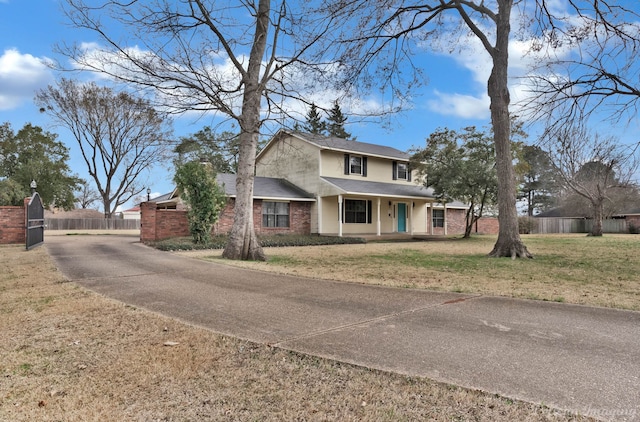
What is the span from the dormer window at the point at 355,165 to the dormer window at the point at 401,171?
271 centimetres

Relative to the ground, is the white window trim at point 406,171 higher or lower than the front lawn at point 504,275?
→ higher

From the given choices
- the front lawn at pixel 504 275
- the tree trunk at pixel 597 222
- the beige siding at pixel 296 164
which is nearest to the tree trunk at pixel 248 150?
the front lawn at pixel 504 275

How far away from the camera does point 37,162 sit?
123 feet

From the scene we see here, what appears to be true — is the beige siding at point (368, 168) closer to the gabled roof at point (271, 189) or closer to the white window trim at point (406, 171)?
the white window trim at point (406, 171)

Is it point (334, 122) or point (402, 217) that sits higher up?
point (334, 122)

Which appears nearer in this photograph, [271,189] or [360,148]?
[271,189]

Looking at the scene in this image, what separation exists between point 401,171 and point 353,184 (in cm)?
534

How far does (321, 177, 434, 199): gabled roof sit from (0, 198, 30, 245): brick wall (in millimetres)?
15108

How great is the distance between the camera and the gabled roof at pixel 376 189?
22.4m

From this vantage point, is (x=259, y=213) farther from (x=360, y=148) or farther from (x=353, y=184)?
(x=360, y=148)

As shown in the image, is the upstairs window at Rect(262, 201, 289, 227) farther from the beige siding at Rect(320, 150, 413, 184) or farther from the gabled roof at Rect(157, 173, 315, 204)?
the beige siding at Rect(320, 150, 413, 184)

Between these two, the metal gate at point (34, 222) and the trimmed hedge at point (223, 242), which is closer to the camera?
the metal gate at point (34, 222)

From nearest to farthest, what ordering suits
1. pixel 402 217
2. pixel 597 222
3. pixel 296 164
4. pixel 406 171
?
pixel 296 164, pixel 402 217, pixel 406 171, pixel 597 222

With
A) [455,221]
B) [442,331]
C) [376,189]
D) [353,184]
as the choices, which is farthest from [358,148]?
[442,331]
